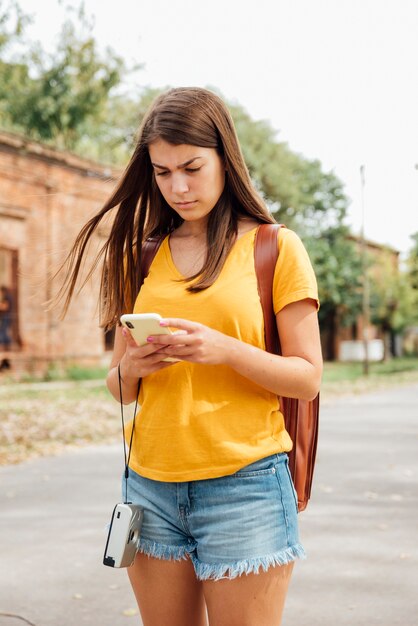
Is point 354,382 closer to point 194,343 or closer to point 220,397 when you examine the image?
point 220,397

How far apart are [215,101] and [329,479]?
6857 mm

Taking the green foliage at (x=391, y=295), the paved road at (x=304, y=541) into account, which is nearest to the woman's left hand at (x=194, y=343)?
the paved road at (x=304, y=541)

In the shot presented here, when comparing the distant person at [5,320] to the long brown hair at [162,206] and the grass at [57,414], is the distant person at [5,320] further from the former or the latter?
the long brown hair at [162,206]

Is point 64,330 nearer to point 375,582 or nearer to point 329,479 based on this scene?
point 329,479

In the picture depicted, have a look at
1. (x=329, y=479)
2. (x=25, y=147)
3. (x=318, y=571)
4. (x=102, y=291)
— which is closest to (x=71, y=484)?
(x=329, y=479)

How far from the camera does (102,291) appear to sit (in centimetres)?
251

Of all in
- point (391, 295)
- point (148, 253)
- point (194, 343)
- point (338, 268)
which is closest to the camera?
point (194, 343)

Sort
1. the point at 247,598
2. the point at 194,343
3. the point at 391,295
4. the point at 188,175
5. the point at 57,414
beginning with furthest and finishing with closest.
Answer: the point at 391,295 < the point at 57,414 < the point at 188,175 < the point at 247,598 < the point at 194,343

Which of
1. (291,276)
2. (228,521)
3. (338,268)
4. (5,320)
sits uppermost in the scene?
(291,276)

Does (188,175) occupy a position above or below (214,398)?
above

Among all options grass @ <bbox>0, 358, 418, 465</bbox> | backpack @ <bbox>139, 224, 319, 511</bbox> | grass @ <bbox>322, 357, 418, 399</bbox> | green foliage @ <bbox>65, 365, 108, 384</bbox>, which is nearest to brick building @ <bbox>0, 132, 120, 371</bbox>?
green foliage @ <bbox>65, 365, 108, 384</bbox>

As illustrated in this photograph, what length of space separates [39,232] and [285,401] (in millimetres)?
22508

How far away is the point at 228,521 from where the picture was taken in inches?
83.1

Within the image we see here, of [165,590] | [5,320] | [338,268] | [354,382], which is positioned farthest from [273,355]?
[338,268]
